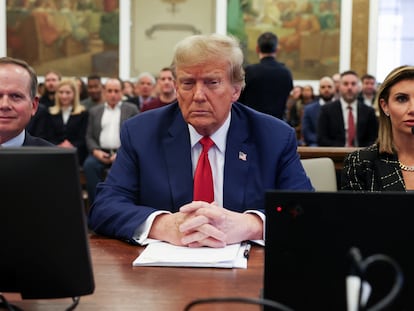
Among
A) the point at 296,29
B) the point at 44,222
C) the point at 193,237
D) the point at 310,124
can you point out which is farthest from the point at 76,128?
the point at 296,29

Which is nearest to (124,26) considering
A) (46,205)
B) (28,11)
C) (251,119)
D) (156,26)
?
(156,26)

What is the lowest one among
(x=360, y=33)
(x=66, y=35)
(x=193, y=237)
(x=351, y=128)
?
(x=351, y=128)

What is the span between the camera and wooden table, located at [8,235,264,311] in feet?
5.14

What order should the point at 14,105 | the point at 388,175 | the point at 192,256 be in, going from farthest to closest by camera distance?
the point at 388,175 < the point at 14,105 < the point at 192,256

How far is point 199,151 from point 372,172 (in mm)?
843

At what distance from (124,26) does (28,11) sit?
6.88 ft

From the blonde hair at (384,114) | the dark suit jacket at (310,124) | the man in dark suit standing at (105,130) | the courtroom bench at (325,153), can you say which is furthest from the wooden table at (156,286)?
the dark suit jacket at (310,124)

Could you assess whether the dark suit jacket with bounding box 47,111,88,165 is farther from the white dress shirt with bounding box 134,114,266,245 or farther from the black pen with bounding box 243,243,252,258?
the black pen with bounding box 243,243,252,258

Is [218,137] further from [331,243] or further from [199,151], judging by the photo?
[331,243]

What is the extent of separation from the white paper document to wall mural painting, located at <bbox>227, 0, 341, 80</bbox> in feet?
42.9

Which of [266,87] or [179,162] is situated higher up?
[266,87]

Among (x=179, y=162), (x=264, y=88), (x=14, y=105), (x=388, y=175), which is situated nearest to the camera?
(x=179, y=162)

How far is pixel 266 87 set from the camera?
7281mm

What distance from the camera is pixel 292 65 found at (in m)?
15.1
